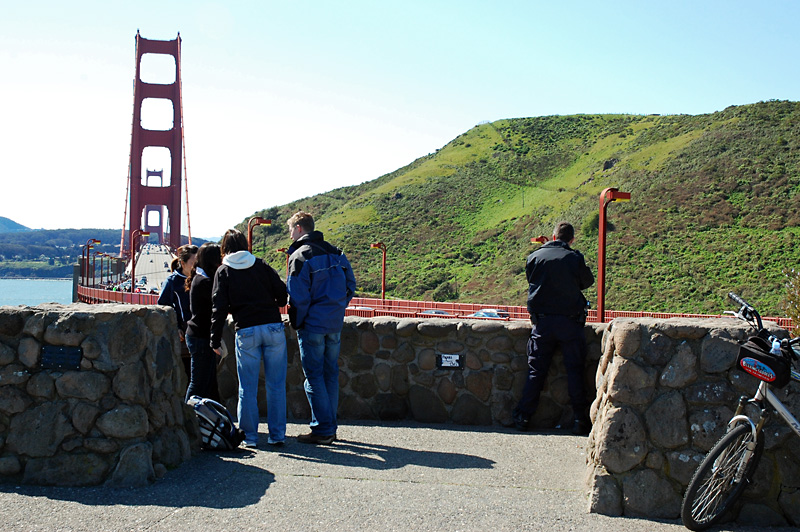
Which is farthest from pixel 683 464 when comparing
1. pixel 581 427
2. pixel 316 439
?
pixel 316 439

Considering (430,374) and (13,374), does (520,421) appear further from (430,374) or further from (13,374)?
(13,374)

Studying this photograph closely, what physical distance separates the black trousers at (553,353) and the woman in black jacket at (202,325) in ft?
8.13

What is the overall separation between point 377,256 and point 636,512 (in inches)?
2213

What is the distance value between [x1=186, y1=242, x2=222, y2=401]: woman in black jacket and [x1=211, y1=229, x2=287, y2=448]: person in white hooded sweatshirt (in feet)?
1.18

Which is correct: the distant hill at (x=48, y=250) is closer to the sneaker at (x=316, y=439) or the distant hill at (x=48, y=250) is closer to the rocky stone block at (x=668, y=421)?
the sneaker at (x=316, y=439)

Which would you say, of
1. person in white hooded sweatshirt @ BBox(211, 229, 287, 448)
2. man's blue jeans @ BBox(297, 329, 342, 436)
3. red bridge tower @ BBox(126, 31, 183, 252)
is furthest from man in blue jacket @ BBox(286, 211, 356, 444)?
red bridge tower @ BBox(126, 31, 183, 252)

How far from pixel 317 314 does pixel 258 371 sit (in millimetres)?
577

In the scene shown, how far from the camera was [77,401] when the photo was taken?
14.1 ft

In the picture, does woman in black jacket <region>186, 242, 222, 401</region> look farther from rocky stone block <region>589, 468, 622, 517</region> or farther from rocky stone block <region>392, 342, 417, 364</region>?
rocky stone block <region>589, 468, 622, 517</region>

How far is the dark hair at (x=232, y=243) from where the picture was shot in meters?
5.38

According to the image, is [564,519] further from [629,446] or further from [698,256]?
[698,256]

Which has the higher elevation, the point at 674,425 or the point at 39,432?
the point at 674,425

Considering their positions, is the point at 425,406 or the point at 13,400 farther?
the point at 425,406

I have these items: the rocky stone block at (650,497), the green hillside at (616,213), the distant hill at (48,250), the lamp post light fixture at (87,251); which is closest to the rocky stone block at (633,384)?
the rocky stone block at (650,497)
